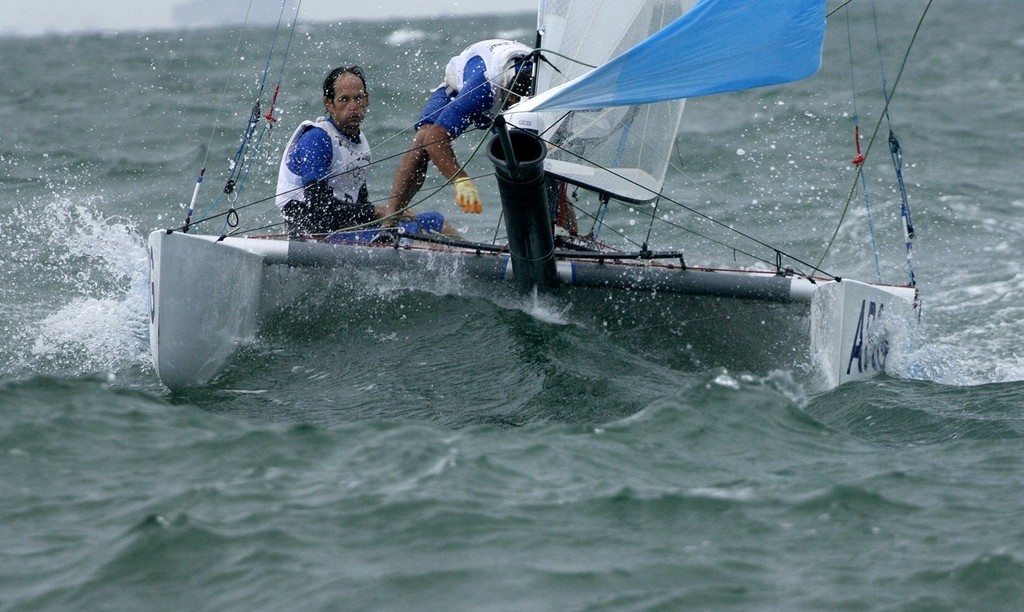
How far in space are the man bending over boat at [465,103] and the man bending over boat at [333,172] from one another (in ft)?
0.47

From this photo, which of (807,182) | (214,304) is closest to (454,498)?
(214,304)

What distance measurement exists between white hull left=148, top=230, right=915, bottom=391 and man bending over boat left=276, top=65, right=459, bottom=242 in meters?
0.32

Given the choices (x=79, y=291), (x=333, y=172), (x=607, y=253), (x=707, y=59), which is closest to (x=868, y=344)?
(x=607, y=253)

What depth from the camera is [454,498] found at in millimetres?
2619

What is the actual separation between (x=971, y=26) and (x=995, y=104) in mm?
8216

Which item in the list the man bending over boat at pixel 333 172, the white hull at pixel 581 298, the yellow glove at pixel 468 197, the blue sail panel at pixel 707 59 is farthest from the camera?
the man bending over boat at pixel 333 172

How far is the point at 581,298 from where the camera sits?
13.9ft

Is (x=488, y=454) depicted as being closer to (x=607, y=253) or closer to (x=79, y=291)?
(x=607, y=253)

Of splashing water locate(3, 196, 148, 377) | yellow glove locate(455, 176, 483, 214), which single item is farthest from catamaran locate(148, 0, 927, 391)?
splashing water locate(3, 196, 148, 377)

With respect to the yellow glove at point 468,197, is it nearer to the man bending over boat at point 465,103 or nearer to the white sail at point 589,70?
the man bending over boat at point 465,103

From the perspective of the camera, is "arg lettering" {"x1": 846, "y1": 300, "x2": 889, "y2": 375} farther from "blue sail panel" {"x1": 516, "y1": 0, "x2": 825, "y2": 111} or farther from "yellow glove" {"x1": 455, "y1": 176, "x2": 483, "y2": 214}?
"yellow glove" {"x1": 455, "y1": 176, "x2": 483, "y2": 214}

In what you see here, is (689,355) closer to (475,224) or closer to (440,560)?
(440,560)

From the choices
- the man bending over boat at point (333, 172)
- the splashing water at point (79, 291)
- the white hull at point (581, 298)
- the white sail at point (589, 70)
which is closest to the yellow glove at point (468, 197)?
the white hull at point (581, 298)

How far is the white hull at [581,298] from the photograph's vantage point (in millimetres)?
3871
